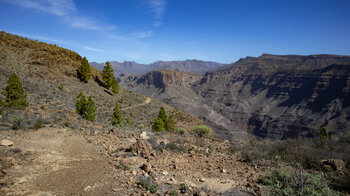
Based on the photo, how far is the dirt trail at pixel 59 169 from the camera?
5164mm

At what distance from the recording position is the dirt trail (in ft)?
16.9

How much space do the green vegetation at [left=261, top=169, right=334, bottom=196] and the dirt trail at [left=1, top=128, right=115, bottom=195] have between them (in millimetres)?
4691

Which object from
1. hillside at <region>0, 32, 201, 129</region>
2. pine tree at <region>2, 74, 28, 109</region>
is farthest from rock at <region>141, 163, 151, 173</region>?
hillside at <region>0, 32, 201, 129</region>

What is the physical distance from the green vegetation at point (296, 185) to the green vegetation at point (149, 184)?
10.2 ft

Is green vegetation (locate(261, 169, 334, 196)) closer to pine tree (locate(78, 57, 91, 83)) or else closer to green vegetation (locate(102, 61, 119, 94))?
pine tree (locate(78, 57, 91, 83))

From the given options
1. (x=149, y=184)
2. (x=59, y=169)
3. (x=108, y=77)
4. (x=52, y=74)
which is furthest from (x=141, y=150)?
(x=108, y=77)

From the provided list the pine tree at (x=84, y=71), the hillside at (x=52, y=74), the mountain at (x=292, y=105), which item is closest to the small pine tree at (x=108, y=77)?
the hillside at (x=52, y=74)

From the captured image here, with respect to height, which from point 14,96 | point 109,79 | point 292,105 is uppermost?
point 109,79

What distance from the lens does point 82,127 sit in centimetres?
1188

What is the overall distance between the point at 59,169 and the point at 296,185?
7.58 meters

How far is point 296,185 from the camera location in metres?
5.32

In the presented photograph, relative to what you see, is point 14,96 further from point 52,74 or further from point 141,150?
point 52,74

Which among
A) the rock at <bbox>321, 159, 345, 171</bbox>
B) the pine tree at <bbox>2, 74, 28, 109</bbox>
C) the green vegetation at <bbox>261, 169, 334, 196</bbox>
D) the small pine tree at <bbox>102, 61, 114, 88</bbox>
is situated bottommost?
the rock at <bbox>321, 159, 345, 171</bbox>

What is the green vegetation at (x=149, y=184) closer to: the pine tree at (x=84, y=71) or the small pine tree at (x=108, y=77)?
the pine tree at (x=84, y=71)
